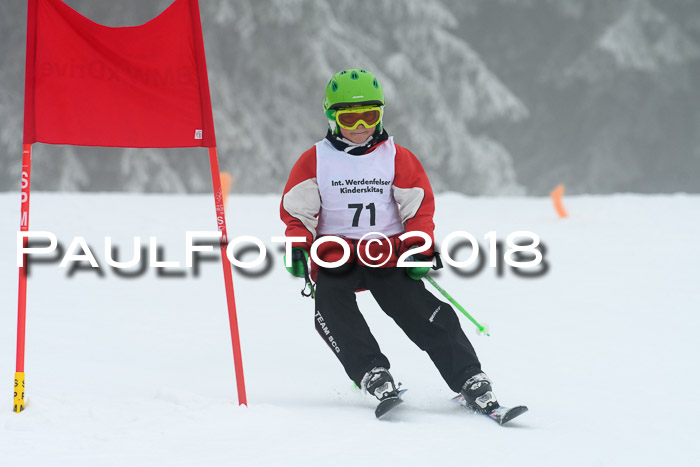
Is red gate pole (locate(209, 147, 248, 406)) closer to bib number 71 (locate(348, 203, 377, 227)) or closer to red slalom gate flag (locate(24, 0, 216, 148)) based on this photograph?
red slalom gate flag (locate(24, 0, 216, 148))

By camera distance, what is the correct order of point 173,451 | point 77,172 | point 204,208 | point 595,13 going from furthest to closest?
point 595,13, point 77,172, point 204,208, point 173,451

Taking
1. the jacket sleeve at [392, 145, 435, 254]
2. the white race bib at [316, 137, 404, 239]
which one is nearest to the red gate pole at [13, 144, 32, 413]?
the white race bib at [316, 137, 404, 239]

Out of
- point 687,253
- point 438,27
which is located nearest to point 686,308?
point 687,253

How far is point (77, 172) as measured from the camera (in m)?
15.3

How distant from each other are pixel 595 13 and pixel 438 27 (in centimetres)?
572

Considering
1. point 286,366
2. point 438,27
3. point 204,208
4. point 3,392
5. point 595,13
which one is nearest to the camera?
point 3,392

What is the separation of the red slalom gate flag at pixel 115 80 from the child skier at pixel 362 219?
1.83 feet

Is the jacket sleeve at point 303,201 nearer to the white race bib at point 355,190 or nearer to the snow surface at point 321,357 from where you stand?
the white race bib at point 355,190

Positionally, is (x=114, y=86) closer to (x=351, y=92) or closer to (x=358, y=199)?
(x=351, y=92)

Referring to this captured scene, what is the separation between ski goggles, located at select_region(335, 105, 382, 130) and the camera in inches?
149

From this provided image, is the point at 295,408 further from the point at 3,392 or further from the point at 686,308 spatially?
the point at 686,308

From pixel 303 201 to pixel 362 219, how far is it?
27cm

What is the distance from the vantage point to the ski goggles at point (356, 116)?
3.79 meters

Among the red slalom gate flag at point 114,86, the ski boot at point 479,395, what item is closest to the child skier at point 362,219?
the ski boot at point 479,395
